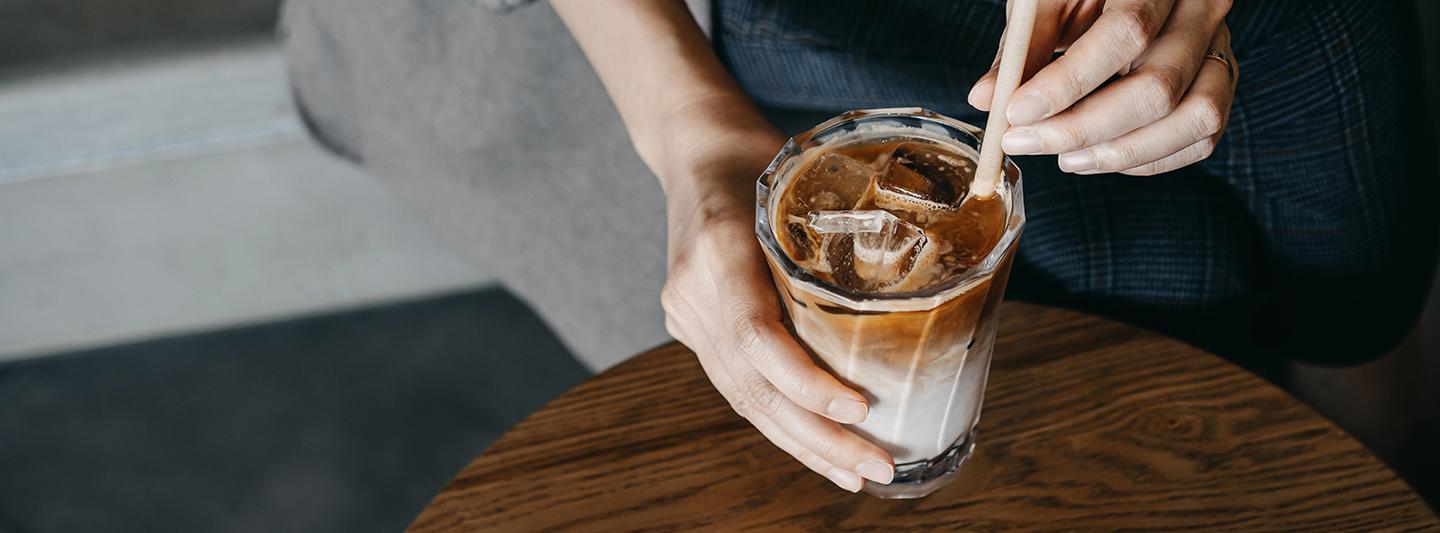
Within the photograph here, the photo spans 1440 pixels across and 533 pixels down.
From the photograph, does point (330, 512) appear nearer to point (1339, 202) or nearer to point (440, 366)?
point (440, 366)

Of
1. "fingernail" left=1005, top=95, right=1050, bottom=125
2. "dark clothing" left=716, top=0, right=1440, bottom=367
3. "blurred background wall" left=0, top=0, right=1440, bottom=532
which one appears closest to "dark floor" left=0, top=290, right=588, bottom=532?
"blurred background wall" left=0, top=0, right=1440, bottom=532

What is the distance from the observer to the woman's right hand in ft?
1.99

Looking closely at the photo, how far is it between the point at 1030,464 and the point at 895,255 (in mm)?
216

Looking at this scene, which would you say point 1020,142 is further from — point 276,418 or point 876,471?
point 276,418

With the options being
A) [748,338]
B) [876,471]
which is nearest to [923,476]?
[876,471]

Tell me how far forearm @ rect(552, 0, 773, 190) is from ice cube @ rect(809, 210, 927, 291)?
21 centimetres

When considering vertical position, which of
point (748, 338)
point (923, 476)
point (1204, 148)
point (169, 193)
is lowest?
point (169, 193)

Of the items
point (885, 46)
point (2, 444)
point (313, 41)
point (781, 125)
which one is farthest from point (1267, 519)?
point (2, 444)

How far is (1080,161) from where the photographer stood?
613 millimetres

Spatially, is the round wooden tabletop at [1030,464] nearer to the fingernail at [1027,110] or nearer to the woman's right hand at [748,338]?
the woman's right hand at [748,338]

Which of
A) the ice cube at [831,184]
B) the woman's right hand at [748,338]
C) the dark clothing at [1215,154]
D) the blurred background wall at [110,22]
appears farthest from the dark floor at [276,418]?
the ice cube at [831,184]

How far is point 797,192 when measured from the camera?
2.02 ft

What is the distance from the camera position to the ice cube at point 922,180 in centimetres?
59

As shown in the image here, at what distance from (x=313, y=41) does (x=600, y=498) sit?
0.79 meters
